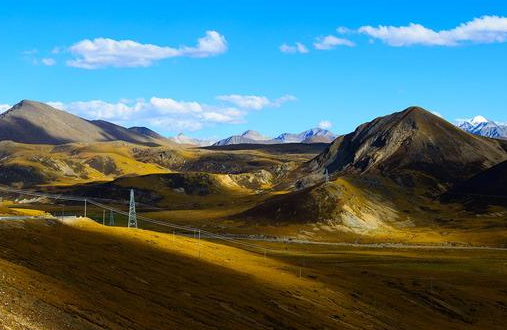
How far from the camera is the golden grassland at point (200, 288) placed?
2470 inches

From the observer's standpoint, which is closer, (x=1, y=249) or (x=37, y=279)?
(x=37, y=279)

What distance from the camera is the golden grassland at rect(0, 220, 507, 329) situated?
6275 centimetres

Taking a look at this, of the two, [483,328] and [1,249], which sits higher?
[1,249]

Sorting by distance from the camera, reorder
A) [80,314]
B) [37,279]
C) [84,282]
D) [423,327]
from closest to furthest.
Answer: [80,314] → [37,279] → [84,282] → [423,327]

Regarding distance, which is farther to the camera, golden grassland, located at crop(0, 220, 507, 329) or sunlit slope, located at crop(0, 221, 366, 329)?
golden grassland, located at crop(0, 220, 507, 329)

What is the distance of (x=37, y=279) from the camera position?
65.9 metres

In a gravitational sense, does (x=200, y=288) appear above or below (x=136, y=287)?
below

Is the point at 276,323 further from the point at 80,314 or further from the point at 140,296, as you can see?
the point at 80,314

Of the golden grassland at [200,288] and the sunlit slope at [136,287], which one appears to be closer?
the sunlit slope at [136,287]

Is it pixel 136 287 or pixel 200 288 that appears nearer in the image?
pixel 136 287

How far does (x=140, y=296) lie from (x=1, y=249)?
738 inches

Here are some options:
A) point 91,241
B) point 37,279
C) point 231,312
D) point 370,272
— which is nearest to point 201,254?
point 91,241

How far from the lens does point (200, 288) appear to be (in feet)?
298

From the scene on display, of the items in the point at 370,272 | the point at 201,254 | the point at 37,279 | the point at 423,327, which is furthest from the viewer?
the point at 370,272
